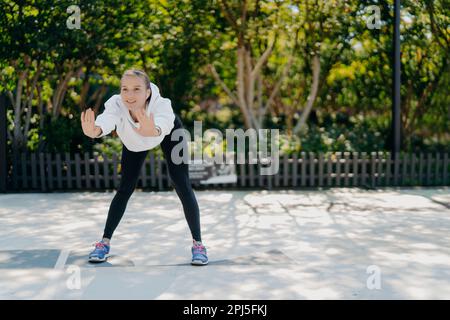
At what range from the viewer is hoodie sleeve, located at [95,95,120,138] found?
4.96 m

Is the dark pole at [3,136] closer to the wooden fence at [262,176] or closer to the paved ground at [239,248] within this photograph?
the wooden fence at [262,176]

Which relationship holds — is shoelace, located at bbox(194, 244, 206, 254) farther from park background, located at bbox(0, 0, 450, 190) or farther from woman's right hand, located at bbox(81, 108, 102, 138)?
park background, located at bbox(0, 0, 450, 190)

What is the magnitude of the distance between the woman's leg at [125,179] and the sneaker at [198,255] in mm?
752

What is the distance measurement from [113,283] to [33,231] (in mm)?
2495

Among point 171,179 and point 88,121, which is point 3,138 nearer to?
point 171,179

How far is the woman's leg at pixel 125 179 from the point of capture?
214 inches

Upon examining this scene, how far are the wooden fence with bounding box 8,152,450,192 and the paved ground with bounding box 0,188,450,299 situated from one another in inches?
35.2

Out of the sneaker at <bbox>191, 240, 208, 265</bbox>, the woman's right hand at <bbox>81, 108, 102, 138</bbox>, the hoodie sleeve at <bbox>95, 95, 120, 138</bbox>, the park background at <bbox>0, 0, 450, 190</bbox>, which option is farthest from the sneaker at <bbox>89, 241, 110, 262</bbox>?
the park background at <bbox>0, 0, 450, 190</bbox>

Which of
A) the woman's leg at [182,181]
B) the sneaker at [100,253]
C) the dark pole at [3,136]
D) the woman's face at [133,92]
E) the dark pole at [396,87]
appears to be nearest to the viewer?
the woman's face at [133,92]

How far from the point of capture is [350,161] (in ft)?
35.9

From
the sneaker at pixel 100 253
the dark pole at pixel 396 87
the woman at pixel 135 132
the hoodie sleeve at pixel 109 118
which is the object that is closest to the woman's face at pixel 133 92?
the woman at pixel 135 132

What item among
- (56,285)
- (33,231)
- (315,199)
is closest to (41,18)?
(33,231)

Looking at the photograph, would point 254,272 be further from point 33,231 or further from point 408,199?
point 408,199

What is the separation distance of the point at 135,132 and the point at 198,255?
1.21 metres
